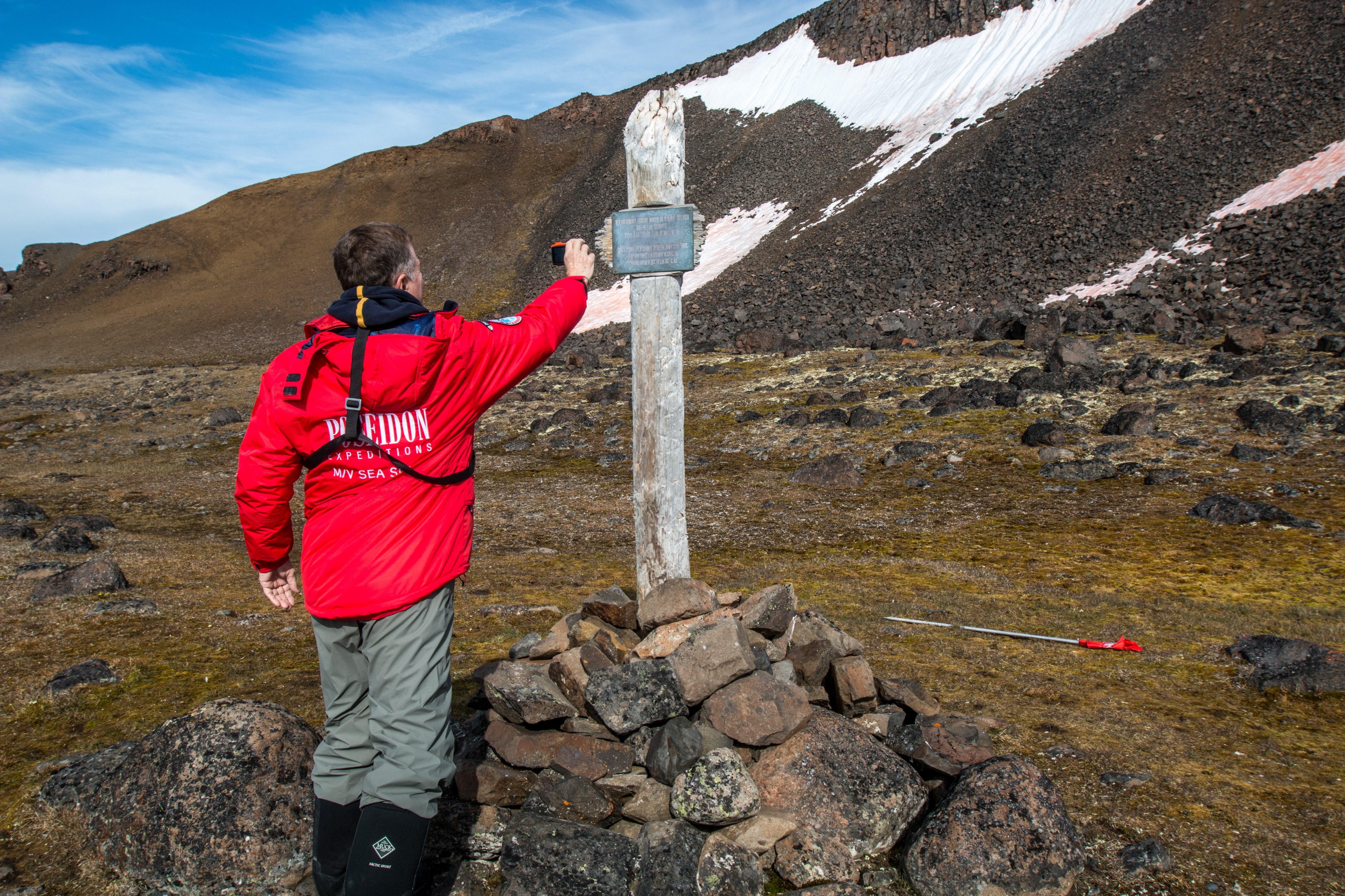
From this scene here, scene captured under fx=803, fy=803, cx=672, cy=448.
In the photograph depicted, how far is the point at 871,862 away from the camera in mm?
3867

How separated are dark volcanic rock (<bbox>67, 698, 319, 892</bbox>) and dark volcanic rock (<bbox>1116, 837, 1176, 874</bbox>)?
3.85 m

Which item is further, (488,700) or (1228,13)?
(1228,13)

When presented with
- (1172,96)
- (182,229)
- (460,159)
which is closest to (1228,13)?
(1172,96)

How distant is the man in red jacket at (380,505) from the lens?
292 cm

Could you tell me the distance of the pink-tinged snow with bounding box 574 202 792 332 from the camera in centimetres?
3981

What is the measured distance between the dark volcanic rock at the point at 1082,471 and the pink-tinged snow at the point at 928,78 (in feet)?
103

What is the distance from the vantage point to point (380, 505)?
3.04 meters

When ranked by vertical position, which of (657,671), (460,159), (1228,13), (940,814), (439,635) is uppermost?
(460,159)

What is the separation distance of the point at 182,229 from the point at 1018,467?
7809 cm

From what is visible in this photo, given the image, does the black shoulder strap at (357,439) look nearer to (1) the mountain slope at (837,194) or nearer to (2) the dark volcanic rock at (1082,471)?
(2) the dark volcanic rock at (1082,471)

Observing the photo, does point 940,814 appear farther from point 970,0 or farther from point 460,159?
point 460,159

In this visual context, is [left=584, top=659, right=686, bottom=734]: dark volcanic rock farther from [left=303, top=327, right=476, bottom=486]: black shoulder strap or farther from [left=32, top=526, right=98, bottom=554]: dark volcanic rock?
[left=32, top=526, right=98, bottom=554]: dark volcanic rock

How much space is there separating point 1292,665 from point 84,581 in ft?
32.8

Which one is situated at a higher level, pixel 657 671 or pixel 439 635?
pixel 439 635
